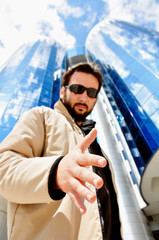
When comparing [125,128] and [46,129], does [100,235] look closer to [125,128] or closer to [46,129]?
[46,129]

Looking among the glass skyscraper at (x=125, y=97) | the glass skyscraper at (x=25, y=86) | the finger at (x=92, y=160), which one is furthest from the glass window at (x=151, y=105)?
the finger at (x=92, y=160)

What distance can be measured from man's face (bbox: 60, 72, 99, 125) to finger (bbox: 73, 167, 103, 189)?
1.60 metres

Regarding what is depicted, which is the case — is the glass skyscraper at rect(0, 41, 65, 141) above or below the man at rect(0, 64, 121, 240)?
below

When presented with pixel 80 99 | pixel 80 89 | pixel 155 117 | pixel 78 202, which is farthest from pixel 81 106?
pixel 155 117

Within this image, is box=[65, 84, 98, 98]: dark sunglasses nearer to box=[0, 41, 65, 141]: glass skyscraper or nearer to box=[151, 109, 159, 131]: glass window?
box=[151, 109, 159, 131]: glass window

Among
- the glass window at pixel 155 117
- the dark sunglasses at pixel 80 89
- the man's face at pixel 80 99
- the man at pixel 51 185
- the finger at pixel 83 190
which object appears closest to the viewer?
the finger at pixel 83 190

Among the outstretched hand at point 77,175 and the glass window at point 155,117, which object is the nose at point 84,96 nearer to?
the outstretched hand at point 77,175

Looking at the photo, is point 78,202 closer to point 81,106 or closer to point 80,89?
point 81,106

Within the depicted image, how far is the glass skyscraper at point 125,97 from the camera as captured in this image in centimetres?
895

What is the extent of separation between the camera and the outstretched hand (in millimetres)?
601

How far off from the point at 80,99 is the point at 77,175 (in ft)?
5.84

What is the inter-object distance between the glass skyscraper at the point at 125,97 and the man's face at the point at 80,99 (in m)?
6.84

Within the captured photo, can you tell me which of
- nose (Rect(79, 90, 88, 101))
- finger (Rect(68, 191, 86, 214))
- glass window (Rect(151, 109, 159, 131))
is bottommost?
glass window (Rect(151, 109, 159, 131))

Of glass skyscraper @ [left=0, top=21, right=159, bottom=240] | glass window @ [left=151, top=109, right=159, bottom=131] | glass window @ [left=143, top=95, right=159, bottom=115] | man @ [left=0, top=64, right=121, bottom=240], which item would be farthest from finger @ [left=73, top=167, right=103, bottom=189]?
glass window @ [left=143, top=95, right=159, bottom=115]
